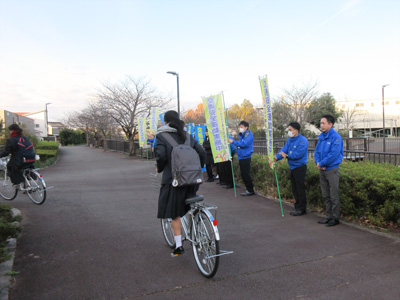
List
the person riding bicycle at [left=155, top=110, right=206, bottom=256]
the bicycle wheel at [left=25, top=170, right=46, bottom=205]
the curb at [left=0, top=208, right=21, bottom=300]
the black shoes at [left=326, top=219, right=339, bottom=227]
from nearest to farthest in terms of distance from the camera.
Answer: the curb at [left=0, top=208, right=21, bottom=300] < the person riding bicycle at [left=155, top=110, right=206, bottom=256] < the black shoes at [left=326, top=219, right=339, bottom=227] < the bicycle wheel at [left=25, top=170, right=46, bottom=205]

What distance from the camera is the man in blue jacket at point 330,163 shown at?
4.48 m

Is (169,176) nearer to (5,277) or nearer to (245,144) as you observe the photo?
(5,277)

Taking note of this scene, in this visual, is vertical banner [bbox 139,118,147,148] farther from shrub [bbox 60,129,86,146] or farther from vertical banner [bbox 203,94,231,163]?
shrub [bbox 60,129,86,146]

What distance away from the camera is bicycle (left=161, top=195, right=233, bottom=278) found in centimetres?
292

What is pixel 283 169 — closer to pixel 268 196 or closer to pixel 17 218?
pixel 268 196

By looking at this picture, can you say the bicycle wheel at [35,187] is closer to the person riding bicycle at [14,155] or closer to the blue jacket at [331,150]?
the person riding bicycle at [14,155]

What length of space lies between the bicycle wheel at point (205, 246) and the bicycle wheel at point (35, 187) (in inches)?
174

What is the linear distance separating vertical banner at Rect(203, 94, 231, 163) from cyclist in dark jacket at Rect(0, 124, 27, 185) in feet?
14.3

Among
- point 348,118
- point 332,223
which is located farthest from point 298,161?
point 348,118

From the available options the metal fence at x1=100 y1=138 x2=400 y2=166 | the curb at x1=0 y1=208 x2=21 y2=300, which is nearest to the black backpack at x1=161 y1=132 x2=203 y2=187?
the curb at x1=0 y1=208 x2=21 y2=300

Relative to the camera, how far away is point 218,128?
24.1 ft

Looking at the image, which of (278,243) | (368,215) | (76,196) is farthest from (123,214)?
(368,215)

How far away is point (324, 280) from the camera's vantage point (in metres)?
2.98

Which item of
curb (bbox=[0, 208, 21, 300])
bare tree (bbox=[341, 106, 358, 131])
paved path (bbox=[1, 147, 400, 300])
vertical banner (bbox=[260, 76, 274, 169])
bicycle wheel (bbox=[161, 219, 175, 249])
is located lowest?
paved path (bbox=[1, 147, 400, 300])
